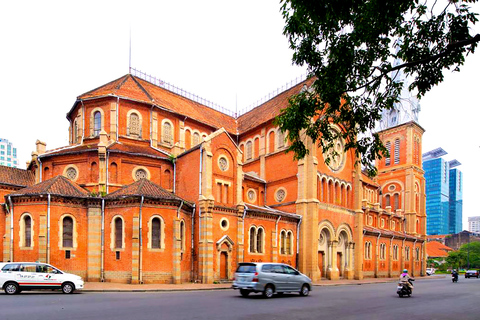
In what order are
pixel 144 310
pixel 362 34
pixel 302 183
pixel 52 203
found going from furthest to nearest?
pixel 302 183
pixel 52 203
pixel 144 310
pixel 362 34

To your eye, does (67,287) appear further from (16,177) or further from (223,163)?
(16,177)

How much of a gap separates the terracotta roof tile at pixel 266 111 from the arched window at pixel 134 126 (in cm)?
1357

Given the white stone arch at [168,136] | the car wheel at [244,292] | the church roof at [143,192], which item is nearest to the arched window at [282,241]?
the church roof at [143,192]

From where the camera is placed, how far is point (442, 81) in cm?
1159

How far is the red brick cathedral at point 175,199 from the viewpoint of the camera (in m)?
25.6

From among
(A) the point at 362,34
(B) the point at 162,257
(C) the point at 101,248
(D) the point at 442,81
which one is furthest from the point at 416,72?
(C) the point at 101,248

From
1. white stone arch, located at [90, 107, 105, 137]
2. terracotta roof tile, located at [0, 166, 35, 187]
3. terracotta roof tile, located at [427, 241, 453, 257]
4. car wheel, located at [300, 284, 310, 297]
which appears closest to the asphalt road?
car wheel, located at [300, 284, 310, 297]

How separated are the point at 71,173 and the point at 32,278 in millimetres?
14057

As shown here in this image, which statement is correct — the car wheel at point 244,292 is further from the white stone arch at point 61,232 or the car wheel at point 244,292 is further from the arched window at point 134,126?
the arched window at point 134,126

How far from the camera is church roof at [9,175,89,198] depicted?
2520 cm

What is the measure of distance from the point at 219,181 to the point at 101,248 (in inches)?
389

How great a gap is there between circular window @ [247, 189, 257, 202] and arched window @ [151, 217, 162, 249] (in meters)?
13.3

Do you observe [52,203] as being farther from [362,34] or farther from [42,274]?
[362,34]

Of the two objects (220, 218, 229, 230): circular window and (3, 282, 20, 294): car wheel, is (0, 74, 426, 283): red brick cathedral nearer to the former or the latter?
(220, 218, 229, 230): circular window
